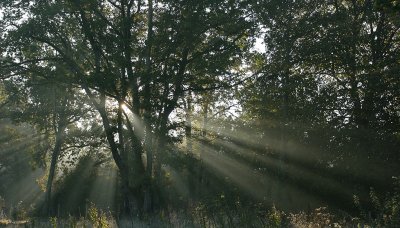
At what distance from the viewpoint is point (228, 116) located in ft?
93.0

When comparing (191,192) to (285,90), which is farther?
(191,192)

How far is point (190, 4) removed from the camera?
62.7 feet

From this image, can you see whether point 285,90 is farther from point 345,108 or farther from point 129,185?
point 129,185

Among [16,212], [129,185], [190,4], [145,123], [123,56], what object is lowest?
[16,212]

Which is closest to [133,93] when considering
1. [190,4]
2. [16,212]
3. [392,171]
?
[190,4]

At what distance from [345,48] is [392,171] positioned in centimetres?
606

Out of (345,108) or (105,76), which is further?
(345,108)

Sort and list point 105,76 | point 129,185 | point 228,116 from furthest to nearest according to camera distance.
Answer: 1. point 228,116
2. point 129,185
3. point 105,76

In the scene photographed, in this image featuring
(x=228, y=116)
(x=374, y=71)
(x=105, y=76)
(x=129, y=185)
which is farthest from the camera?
(x=228, y=116)

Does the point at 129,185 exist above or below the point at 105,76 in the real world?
below

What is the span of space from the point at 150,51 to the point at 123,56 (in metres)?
1.29

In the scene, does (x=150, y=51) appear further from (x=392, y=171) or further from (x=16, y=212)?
(x=16, y=212)

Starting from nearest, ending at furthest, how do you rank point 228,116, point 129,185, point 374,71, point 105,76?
point 105,76 → point 374,71 → point 129,185 → point 228,116

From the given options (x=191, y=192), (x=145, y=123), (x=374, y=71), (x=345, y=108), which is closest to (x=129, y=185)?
(x=145, y=123)
